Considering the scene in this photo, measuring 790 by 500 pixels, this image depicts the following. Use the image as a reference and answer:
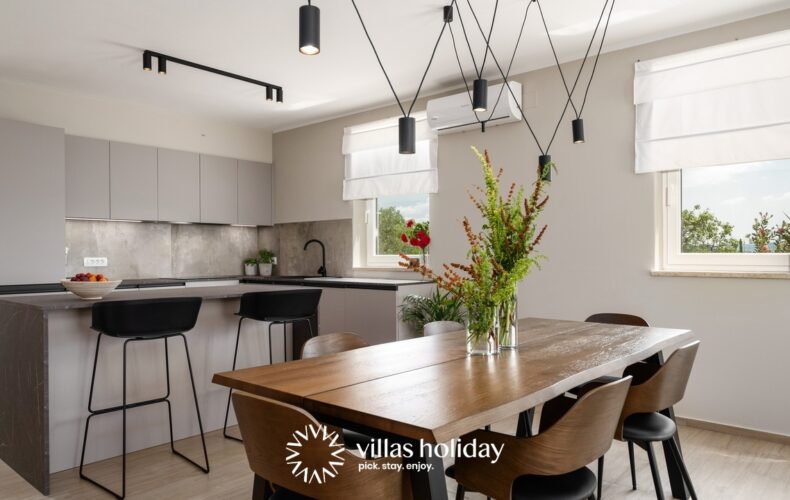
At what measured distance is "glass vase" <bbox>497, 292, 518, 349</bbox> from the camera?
212cm

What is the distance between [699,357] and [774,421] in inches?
20.3

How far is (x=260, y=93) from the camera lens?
16.1 feet

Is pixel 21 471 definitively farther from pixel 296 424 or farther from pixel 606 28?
pixel 606 28

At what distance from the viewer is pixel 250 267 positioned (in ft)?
20.2

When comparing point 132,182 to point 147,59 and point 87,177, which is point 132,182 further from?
point 147,59

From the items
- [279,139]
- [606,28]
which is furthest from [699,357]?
[279,139]

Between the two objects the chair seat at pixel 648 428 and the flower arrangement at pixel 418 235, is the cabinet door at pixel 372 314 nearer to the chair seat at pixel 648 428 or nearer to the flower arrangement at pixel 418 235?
the flower arrangement at pixel 418 235

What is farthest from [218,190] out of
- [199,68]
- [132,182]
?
[199,68]

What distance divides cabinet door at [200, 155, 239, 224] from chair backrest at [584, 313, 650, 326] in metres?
3.94

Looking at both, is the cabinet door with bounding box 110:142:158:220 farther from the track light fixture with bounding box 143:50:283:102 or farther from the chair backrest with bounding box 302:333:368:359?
the chair backrest with bounding box 302:333:368:359

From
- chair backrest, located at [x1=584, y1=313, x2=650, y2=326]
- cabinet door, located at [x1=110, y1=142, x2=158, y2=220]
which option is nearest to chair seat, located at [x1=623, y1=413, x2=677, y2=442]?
chair backrest, located at [x1=584, y1=313, x2=650, y2=326]

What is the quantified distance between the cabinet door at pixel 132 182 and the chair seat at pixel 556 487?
4.49 m

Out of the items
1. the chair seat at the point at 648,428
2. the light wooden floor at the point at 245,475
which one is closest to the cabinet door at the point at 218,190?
the light wooden floor at the point at 245,475
